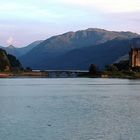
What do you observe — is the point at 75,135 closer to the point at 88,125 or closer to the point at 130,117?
the point at 88,125

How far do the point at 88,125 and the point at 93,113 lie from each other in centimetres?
910

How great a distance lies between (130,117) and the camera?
144 ft

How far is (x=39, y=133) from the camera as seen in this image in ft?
114

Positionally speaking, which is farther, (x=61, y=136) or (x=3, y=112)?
(x=3, y=112)

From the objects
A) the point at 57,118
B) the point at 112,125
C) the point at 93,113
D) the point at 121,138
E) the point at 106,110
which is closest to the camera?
the point at 121,138

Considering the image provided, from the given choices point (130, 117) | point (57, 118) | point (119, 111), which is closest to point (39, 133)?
point (57, 118)

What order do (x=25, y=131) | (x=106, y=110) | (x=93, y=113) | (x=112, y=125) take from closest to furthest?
(x=25, y=131) < (x=112, y=125) < (x=93, y=113) < (x=106, y=110)

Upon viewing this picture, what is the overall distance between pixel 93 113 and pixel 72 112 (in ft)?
6.97

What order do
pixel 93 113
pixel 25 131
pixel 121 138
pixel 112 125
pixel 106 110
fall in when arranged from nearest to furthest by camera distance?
1. pixel 121 138
2. pixel 25 131
3. pixel 112 125
4. pixel 93 113
5. pixel 106 110

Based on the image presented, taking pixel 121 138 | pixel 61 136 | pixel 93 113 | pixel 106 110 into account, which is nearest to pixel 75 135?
pixel 61 136

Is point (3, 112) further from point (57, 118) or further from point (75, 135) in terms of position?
point (75, 135)

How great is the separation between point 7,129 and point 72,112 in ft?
43.0

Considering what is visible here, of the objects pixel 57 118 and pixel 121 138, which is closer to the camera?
pixel 121 138

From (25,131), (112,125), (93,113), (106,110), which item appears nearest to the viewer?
(25,131)
